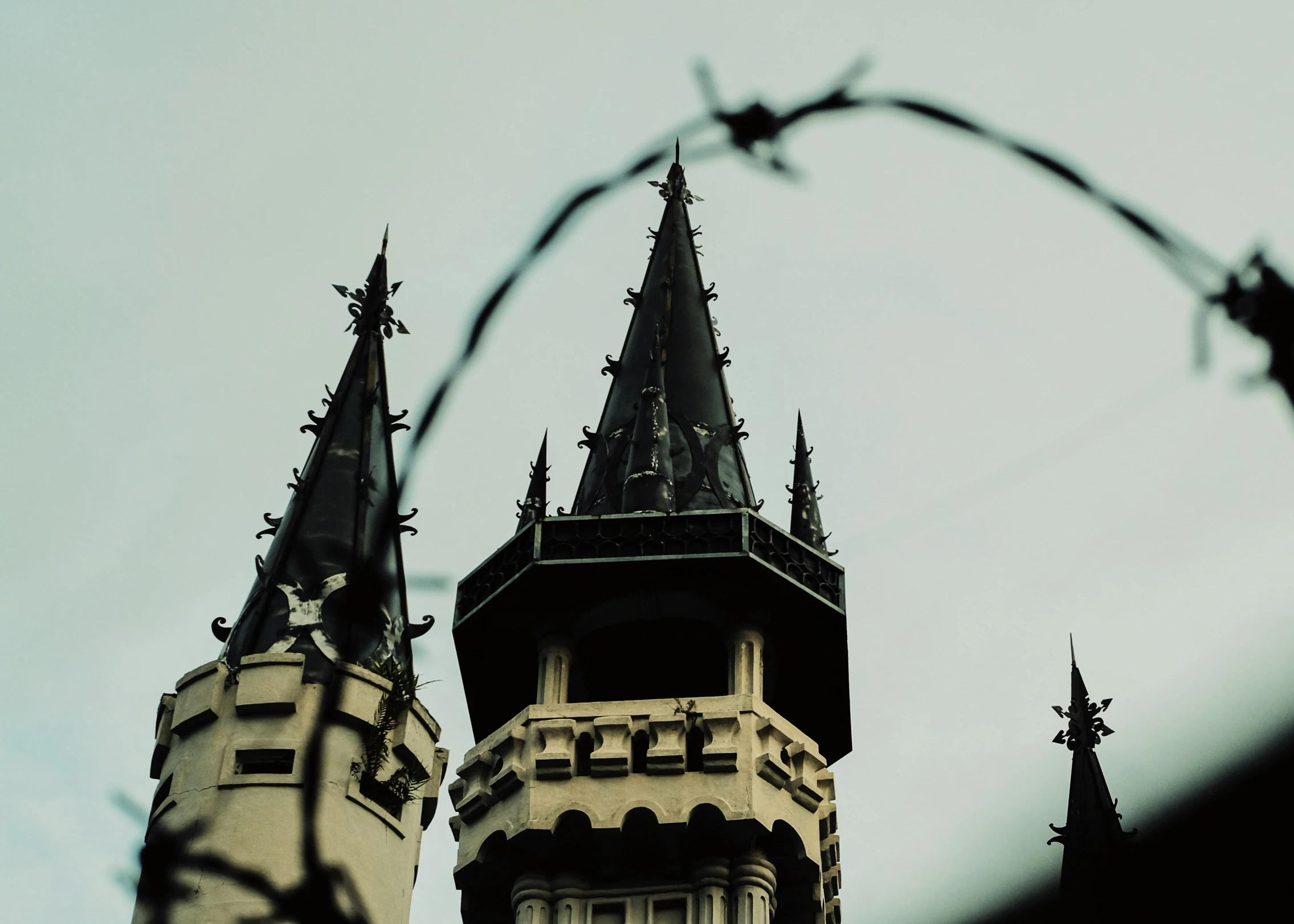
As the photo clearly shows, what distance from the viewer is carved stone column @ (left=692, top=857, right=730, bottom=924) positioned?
24.3 meters

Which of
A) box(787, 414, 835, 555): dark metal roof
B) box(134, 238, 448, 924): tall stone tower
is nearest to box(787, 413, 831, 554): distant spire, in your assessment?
box(787, 414, 835, 555): dark metal roof

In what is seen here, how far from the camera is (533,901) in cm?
2481

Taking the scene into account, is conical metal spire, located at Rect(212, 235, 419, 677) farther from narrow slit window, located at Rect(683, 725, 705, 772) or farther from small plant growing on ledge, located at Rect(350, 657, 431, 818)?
narrow slit window, located at Rect(683, 725, 705, 772)

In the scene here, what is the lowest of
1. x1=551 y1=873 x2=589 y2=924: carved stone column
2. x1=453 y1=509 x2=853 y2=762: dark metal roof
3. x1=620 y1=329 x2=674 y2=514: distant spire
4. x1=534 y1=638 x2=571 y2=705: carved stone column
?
x1=551 y1=873 x2=589 y2=924: carved stone column

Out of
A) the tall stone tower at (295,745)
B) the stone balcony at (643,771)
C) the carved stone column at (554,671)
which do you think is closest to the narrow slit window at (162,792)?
the tall stone tower at (295,745)

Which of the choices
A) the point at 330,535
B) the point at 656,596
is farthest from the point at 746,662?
the point at 330,535

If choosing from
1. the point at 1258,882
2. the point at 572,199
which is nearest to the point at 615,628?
the point at 1258,882

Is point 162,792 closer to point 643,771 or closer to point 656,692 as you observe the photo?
point 643,771

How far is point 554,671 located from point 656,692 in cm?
189

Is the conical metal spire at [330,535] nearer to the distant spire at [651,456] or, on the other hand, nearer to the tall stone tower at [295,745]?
the tall stone tower at [295,745]

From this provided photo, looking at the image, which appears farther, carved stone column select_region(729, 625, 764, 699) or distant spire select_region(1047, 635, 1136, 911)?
distant spire select_region(1047, 635, 1136, 911)

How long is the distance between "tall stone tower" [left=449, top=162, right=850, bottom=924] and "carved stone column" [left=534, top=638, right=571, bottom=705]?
3 cm

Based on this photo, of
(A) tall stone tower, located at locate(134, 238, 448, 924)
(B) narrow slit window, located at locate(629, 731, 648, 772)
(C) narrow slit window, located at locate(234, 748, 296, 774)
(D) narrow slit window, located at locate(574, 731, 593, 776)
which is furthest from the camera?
(D) narrow slit window, located at locate(574, 731, 593, 776)

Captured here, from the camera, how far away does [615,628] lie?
Result: 91.4 feet
